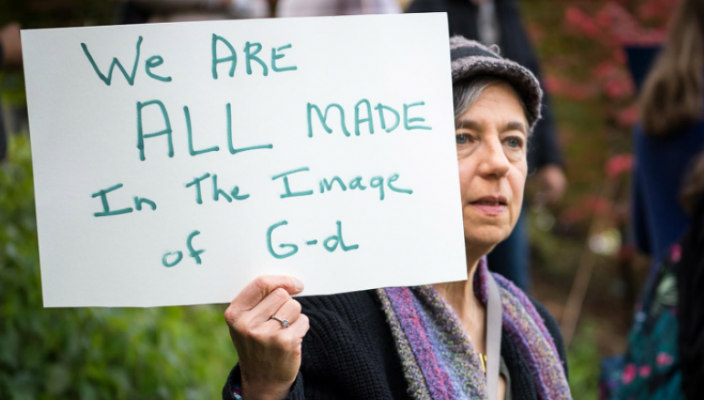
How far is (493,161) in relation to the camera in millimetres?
1786

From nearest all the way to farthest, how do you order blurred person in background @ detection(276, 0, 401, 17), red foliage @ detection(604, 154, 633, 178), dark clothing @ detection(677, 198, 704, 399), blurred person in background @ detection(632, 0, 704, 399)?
dark clothing @ detection(677, 198, 704, 399) → blurred person in background @ detection(632, 0, 704, 399) → blurred person in background @ detection(276, 0, 401, 17) → red foliage @ detection(604, 154, 633, 178)

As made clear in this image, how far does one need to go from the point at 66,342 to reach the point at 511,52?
247 cm

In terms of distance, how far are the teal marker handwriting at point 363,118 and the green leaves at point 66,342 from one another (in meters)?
1.64

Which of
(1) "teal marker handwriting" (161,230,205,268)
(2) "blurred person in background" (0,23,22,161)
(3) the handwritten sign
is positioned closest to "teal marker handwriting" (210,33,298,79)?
(3) the handwritten sign

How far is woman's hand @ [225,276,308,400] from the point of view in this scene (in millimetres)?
1483

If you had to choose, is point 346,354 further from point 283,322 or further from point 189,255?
point 189,255

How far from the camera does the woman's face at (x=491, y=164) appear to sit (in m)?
1.80

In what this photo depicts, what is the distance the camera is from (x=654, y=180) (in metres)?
3.84

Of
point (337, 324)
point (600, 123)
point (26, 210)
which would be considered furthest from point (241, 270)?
point (600, 123)

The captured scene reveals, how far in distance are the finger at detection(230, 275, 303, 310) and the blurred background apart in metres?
1.35

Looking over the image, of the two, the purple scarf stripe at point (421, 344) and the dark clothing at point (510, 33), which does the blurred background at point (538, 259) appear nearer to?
the dark clothing at point (510, 33)

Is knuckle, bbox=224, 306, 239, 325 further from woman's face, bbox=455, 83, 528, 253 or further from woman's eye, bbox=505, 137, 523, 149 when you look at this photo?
woman's eye, bbox=505, 137, 523, 149

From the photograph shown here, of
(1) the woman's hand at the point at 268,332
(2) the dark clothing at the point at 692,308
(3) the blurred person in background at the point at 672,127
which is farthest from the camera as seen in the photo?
(3) the blurred person in background at the point at 672,127

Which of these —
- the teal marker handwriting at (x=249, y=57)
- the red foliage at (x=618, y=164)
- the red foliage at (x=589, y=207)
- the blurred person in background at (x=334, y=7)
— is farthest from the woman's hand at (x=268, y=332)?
the red foliage at (x=589, y=207)
